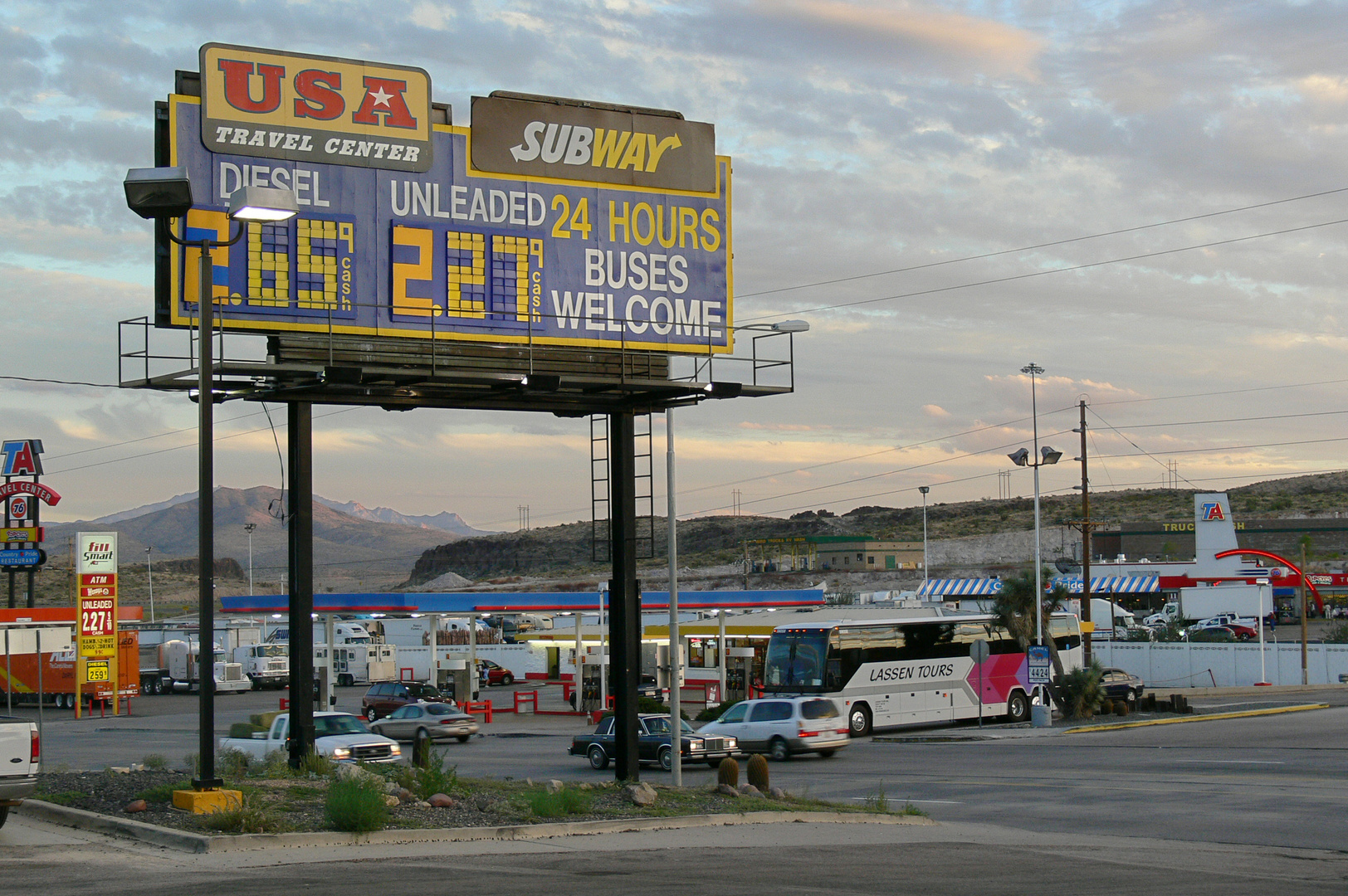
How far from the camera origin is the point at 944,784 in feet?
80.6

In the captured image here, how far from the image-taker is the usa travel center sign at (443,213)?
17703mm

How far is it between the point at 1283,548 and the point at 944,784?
107 meters

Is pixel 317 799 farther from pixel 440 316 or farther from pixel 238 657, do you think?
pixel 238 657

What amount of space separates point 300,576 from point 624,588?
488 cm

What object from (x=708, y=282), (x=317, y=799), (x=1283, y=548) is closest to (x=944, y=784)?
(x=708, y=282)

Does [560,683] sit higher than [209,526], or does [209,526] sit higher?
[209,526]

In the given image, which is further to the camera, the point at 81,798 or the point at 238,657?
the point at 238,657

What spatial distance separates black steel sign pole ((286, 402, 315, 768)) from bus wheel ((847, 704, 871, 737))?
22317 millimetres

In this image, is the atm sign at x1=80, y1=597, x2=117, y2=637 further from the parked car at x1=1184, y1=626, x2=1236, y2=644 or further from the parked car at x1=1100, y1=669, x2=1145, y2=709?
the parked car at x1=1184, y1=626, x2=1236, y2=644

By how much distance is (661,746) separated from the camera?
28.5 meters

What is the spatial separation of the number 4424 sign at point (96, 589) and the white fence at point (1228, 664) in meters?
41.1

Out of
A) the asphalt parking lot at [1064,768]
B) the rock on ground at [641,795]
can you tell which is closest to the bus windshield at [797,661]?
the asphalt parking lot at [1064,768]

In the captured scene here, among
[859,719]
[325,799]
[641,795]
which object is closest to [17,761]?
[325,799]

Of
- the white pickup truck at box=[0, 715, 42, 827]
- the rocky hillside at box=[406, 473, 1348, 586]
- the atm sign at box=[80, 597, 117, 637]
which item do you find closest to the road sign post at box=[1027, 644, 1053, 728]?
the white pickup truck at box=[0, 715, 42, 827]
